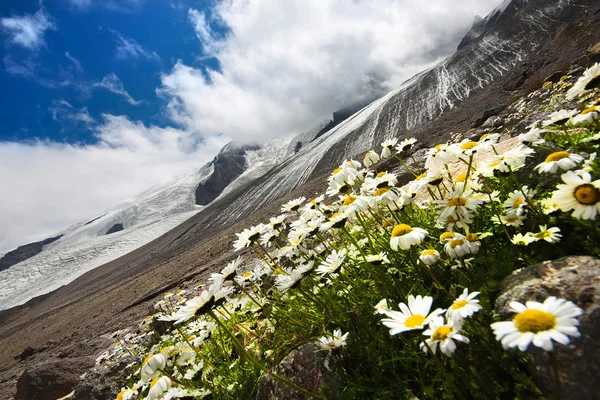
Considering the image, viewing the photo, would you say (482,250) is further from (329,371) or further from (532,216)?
(329,371)

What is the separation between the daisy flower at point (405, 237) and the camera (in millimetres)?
1954

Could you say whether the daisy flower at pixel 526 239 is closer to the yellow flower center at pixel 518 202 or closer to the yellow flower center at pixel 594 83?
the yellow flower center at pixel 518 202

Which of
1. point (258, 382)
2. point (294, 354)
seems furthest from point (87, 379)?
point (294, 354)

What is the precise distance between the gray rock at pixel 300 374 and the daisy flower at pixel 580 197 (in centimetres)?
158

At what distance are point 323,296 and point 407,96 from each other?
5976 cm

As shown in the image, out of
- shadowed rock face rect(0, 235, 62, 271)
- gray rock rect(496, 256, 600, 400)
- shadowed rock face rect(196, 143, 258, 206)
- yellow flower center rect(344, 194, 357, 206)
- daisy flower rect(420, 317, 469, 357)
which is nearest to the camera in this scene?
gray rock rect(496, 256, 600, 400)

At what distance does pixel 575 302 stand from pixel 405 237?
0.82 m

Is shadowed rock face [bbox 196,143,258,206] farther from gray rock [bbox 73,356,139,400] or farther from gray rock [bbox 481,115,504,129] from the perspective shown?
gray rock [bbox 73,356,139,400]

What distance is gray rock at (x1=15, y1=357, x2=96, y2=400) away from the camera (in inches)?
249

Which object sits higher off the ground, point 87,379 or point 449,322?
point 449,322

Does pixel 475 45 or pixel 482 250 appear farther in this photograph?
pixel 475 45

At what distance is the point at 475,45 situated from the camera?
6078cm

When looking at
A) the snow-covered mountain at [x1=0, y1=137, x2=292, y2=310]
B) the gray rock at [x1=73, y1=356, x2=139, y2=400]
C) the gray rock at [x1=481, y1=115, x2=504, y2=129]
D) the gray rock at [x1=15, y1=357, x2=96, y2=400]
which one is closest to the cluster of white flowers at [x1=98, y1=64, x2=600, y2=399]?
the gray rock at [x1=73, y1=356, x2=139, y2=400]

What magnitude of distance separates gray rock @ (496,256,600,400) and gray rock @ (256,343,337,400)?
113 centimetres
